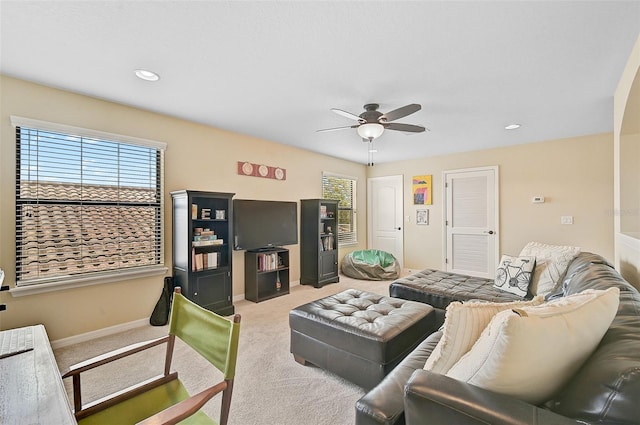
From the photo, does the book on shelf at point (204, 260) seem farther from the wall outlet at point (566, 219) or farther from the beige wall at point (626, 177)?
the wall outlet at point (566, 219)

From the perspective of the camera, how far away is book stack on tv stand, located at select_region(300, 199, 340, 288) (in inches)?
191

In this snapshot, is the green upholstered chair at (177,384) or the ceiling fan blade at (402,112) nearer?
the green upholstered chair at (177,384)

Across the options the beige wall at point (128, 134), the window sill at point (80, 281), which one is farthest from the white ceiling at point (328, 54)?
the window sill at point (80, 281)

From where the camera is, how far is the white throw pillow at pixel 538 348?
86 cm

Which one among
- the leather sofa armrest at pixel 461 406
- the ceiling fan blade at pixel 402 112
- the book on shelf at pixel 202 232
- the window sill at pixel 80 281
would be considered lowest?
the window sill at pixel 80 281

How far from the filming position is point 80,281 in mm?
2725

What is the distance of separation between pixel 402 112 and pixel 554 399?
2.32m

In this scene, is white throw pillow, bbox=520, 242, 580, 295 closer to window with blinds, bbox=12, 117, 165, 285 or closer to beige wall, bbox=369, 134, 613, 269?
beige wall, bbox=369, 134, 613, 269

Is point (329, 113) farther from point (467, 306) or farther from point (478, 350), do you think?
point (478, 350)

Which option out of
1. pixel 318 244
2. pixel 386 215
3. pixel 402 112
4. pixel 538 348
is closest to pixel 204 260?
pixel 318 244

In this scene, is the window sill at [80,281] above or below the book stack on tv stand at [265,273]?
above

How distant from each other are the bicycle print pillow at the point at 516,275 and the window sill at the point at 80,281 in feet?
12.3

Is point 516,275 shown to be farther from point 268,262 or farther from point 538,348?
point 268,262

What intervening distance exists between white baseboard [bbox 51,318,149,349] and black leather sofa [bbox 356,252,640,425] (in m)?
3.00
